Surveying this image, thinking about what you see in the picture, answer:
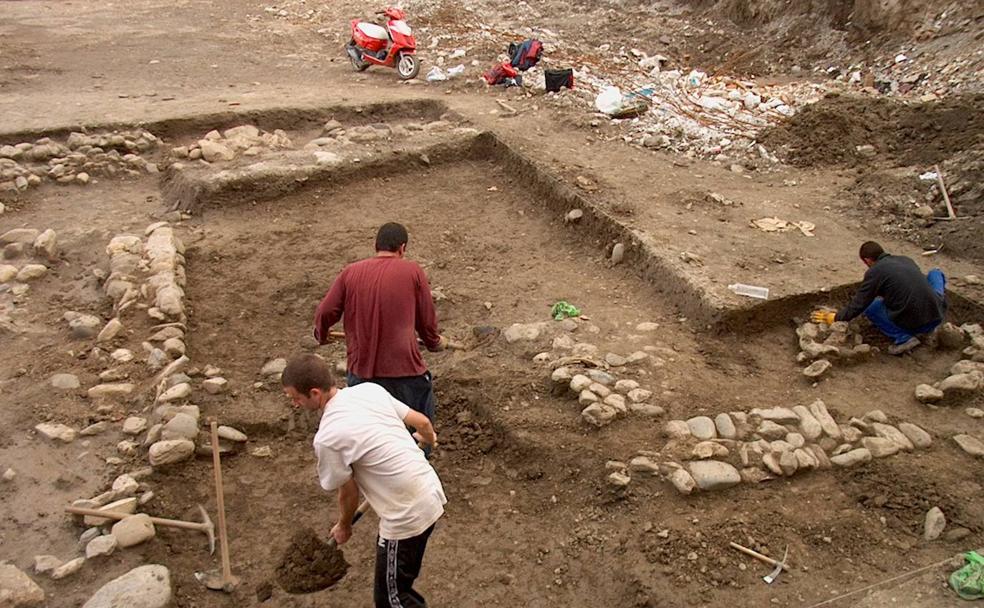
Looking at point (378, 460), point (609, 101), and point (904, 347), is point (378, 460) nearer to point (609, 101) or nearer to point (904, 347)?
point (904, 347)

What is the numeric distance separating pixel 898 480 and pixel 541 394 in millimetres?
2014

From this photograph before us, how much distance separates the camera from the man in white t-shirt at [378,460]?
8.75ft

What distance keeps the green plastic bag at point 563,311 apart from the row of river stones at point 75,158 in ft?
15.7

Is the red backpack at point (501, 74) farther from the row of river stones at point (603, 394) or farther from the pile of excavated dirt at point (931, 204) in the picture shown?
the row of river stones at point (603, 394)

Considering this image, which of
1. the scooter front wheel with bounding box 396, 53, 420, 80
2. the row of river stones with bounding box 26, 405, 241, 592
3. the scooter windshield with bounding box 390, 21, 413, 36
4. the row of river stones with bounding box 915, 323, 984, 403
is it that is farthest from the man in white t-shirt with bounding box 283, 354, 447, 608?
the scooter windshield with bounding box 390, 21, 413, 36

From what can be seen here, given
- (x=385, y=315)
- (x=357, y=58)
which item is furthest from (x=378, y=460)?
(x=357, y=58)

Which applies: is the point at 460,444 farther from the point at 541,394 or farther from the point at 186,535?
the point at 186,535

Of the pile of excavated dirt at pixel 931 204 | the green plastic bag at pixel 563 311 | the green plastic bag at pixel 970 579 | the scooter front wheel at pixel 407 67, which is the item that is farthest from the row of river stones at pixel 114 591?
the scooter front wheel at pixel 407 67

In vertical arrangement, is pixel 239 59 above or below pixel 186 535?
above

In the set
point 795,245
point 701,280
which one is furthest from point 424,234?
point 795,245

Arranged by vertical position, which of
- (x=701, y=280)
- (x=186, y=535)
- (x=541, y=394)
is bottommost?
(x=186, y=535)

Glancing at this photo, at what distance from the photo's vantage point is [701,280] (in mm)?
5434

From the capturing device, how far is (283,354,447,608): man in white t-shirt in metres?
2.67

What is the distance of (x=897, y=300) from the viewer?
Answer: 4.87m
